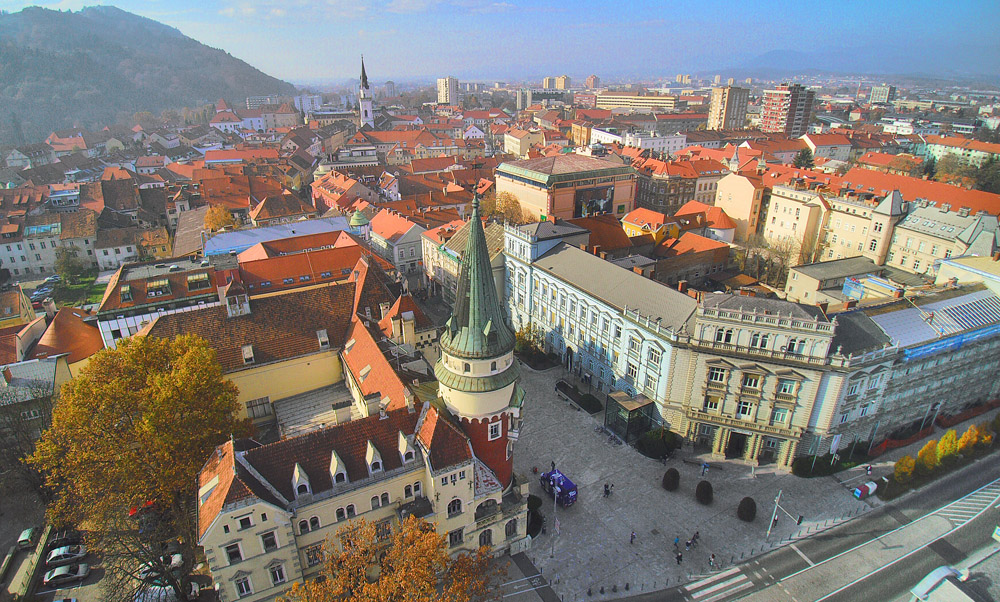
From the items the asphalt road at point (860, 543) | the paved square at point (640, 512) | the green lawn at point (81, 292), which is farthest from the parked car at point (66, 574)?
the green lawn at point (81, 292)

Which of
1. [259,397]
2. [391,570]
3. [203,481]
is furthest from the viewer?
[259,397]

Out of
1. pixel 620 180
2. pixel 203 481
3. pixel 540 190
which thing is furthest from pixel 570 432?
pixel 620 180

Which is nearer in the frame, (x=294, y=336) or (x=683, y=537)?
(x=683, y=537)

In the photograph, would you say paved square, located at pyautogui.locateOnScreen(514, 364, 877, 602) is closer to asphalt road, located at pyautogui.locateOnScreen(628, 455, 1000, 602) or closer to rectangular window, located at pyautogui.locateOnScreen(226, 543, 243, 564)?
asphalt road, located at pyautogui.locateOnScreen(628, 455, 1000, 602)

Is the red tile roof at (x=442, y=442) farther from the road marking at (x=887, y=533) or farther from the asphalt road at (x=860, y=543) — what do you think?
the road marking at (x=887, y=533)

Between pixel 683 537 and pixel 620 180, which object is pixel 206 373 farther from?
pixel 620 180
